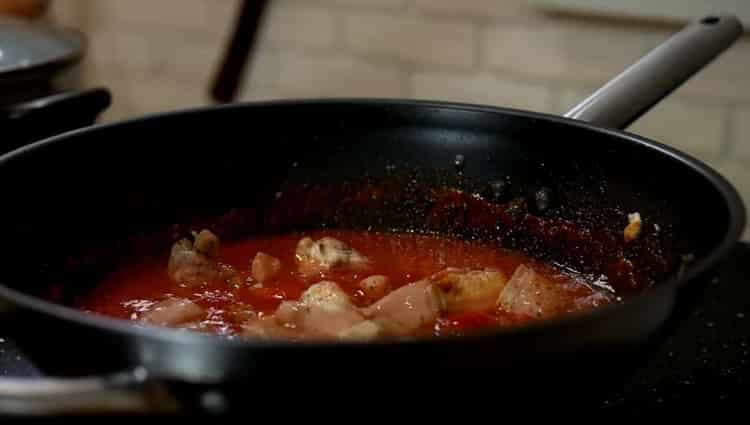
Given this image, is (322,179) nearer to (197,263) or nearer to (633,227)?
(197,263)

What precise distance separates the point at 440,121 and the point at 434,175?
0.07 metres

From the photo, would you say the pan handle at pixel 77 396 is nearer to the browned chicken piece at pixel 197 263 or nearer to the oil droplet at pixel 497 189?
the browned chicken piece at pixel 197 263

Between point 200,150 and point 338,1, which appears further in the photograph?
point 338,1

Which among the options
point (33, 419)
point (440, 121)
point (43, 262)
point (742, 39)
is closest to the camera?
point (33, 419)

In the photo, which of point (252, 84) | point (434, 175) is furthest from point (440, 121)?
point (252, 84)

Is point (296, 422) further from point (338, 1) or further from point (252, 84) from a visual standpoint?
point (252, 84)

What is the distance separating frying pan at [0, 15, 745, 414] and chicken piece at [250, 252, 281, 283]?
0.11 m

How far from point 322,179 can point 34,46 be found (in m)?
0.44

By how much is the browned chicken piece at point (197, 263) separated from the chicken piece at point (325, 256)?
8 centimetres

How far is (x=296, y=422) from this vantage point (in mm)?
572

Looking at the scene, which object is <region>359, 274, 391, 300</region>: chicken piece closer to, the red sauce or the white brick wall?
the red sauce

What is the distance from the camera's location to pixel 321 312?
2.93 ft

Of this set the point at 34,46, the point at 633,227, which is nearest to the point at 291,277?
the point at 633,227

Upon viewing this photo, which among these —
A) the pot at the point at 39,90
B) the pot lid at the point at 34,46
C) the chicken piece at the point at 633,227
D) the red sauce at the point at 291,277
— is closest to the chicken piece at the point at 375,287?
the red sauce at the point at 291,277
